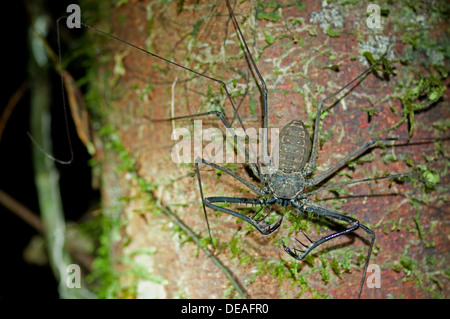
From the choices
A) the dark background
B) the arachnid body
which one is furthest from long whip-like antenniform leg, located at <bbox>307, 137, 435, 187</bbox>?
the dark background

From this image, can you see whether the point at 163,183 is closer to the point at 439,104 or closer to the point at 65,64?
the point at 65,64

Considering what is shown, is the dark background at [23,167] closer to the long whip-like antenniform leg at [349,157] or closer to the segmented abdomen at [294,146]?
the segmented abdomen at [294,146]

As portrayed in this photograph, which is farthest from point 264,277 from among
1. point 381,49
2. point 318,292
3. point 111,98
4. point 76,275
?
point 76,275

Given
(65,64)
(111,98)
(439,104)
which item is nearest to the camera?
(439,104)

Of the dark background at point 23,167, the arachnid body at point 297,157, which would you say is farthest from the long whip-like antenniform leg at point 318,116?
the dark background at point 23,167

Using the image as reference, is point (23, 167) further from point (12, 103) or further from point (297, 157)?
point (297, 157)

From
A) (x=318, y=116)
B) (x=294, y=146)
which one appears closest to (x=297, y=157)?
(x=294, y=146)

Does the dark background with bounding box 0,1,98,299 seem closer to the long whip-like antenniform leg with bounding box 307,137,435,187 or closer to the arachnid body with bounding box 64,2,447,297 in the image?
the arachnid body with bounding box 64,2,447,297
